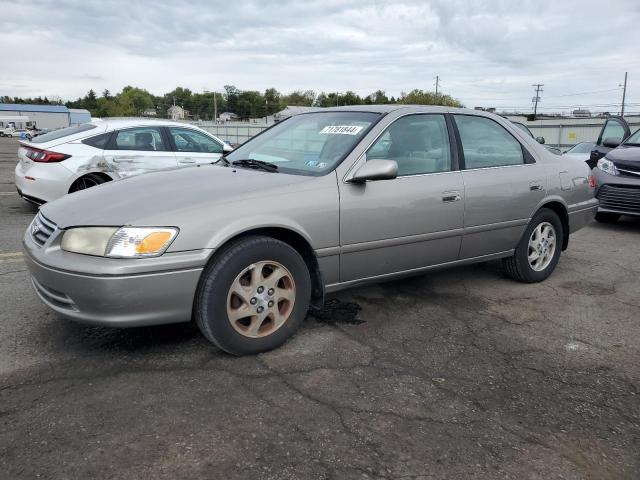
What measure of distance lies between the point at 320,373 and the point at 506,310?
191 centimetres

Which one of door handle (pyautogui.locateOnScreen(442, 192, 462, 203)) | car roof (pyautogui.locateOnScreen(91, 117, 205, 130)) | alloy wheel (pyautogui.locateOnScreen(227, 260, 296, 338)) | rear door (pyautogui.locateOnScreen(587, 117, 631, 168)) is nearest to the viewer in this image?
alloy wheel (pyautogui.locateOnScreen(227, 260, 296, 338))

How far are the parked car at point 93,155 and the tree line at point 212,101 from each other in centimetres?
7740

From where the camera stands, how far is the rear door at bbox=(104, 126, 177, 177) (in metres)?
7.53

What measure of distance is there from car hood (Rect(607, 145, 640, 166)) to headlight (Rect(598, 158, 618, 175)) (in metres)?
0.06

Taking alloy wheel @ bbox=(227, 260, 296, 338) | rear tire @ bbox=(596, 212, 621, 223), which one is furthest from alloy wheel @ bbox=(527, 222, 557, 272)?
rear tire @ bbox=(596, 212, 621, 223)

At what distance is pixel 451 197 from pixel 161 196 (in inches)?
83.7

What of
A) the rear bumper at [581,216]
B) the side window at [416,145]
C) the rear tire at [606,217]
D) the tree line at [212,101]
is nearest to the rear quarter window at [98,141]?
the side window at [416,145]

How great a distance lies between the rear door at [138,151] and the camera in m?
7.53

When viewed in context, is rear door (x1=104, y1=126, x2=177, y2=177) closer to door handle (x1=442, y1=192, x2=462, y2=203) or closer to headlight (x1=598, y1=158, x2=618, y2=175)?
door handle (x1=442, y1=192, x2=462, y2=203)

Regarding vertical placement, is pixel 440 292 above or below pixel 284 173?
below

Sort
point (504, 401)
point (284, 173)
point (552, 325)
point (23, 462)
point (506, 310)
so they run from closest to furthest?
1. point (23, 462)
2. point (504, 401)
3. point (284, 173)
4. point (552, 325)
5. point (506, 310)

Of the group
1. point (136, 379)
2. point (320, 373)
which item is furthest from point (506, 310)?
point (136, 379)

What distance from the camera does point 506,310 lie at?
14.5 ft

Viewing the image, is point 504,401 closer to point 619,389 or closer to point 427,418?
point 427,418
